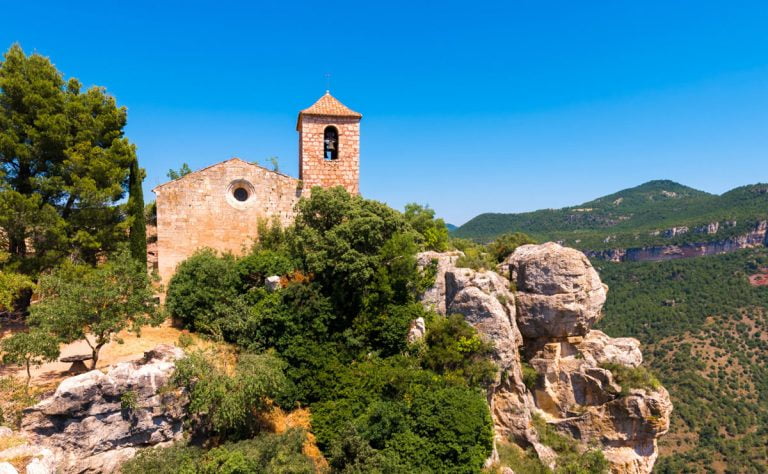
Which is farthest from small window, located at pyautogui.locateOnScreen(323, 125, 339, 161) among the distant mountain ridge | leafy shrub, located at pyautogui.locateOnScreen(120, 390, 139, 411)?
the distant mountain ridge

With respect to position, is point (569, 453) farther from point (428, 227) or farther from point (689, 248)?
point (689, 248)

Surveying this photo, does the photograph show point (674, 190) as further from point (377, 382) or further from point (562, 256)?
point (377, 382)

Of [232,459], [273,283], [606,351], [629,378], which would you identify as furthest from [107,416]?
[629,378]

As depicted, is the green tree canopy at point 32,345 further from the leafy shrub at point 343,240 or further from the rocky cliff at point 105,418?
the leafy shrub at point 343,240

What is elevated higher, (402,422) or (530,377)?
(402,422)

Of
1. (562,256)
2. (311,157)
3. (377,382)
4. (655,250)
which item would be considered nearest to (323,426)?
(377,382)

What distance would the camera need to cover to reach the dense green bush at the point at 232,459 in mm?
11703

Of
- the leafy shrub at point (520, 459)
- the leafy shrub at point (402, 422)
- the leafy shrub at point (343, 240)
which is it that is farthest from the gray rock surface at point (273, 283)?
the leafy shrub at point (520, 459)

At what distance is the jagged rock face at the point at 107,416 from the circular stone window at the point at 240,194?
1066 cm

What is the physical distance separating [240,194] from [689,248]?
9122 cm

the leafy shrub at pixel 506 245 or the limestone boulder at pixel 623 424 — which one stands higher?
the leafy shrub at pixel 506 245

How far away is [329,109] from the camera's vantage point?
23.8 meters

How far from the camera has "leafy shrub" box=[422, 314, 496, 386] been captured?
1627cm

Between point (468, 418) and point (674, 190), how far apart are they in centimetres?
15468
